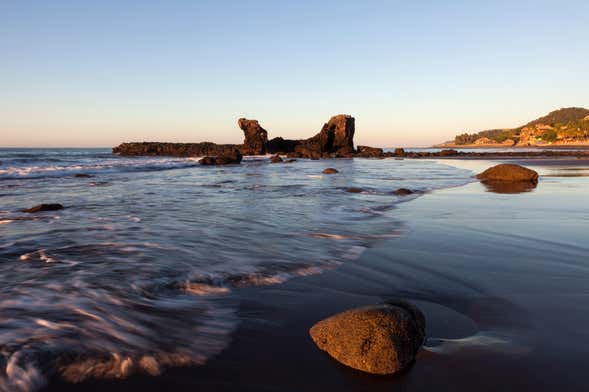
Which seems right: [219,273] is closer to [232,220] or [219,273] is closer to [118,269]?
[118,269]

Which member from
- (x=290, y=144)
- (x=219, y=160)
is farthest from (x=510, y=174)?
(x=290, y=144)

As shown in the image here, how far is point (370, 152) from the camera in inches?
2586

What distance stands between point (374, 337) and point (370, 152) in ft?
214

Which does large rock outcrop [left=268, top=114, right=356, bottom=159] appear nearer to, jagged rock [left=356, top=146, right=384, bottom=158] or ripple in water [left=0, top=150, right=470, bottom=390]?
jagged rock [left=356, top=146, right=384, bottom=158]

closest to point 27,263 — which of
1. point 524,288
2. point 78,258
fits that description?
point 78,258

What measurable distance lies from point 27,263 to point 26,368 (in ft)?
9.17

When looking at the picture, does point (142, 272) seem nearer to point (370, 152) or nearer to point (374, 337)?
point (374, 337)

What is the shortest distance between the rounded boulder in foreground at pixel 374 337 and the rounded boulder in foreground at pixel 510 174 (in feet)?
51.0

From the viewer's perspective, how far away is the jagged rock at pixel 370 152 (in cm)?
6078

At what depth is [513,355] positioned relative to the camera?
8.27ft

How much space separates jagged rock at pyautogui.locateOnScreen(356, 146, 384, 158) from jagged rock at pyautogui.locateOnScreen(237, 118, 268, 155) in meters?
17.1

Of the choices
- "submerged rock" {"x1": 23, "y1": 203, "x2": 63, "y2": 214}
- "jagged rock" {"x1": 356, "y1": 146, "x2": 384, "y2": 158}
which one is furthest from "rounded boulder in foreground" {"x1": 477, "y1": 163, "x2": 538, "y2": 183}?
"jagged rock" {"x1": 356, "y1": 146, "x2": 384, "y2": 158}

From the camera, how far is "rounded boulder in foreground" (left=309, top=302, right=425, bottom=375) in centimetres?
241

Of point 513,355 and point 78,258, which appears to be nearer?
point 513,355
